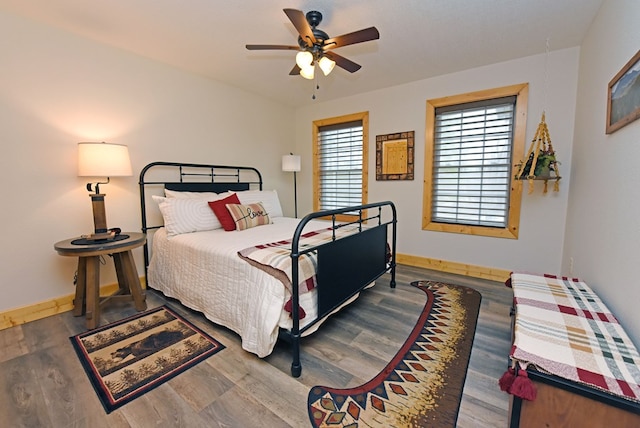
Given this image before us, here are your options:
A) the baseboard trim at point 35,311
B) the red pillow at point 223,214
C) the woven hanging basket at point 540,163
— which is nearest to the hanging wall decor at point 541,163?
Answer: the woven hanging basket at point 540,163

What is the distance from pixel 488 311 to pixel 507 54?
2.56m

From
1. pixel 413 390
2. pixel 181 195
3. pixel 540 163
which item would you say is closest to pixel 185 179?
pixel 181 195

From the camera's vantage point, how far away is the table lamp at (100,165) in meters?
2.19

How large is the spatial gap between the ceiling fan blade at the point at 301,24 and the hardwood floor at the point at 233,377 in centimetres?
216

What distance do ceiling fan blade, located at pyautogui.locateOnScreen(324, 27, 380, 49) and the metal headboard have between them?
84.9 inches

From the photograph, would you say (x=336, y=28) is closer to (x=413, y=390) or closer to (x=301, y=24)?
(x=301, y=24)

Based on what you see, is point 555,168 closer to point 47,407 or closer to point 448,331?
point 448,331

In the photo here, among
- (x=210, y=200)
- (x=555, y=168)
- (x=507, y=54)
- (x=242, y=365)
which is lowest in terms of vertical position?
(x=242, y=365)

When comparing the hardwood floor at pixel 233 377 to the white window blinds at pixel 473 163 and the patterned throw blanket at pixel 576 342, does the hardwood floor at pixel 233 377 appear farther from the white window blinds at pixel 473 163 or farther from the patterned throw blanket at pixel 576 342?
the white window blinds at pixel 473 163

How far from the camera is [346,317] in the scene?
7.48 ft

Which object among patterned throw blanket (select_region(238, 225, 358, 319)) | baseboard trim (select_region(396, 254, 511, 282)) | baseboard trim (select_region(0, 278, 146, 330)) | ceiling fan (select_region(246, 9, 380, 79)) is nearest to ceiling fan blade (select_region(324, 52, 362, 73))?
ceiling fan (select_region(246, 9, 380, 79))

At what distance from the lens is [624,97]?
1.49m

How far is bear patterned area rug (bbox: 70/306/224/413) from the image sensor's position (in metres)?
1.52

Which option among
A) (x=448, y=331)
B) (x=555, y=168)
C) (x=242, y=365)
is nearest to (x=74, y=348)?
(x=242, y=365)
